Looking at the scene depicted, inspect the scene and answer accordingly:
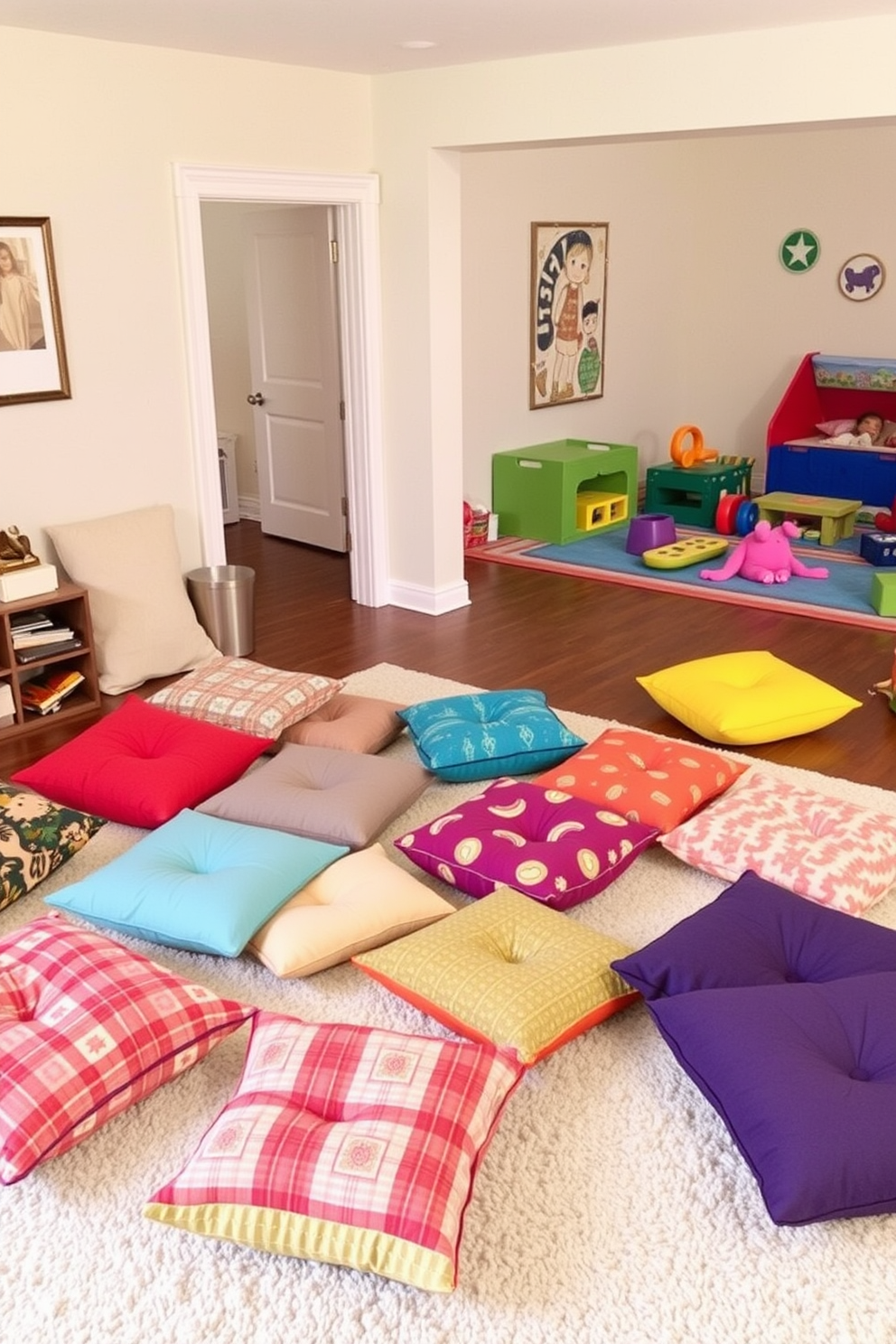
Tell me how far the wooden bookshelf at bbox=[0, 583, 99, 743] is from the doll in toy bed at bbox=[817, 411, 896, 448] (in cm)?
500

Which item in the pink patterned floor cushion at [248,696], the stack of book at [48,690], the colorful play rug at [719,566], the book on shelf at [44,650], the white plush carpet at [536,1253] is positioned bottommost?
the white plush carpet at [536,1253]

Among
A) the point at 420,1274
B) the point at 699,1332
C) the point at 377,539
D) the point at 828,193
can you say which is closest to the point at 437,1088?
the point at 420,1274

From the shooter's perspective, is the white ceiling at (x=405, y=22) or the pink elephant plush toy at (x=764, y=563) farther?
the pink elephant plush toy at (x=764, y=563)

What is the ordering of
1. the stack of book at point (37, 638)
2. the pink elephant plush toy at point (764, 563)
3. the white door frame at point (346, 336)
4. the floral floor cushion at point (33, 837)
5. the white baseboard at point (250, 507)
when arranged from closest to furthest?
the floral floor cushion at point (33, 837), the stack of book at point (37, 638), the white door frame at point (346, 336), the pink elephant plush toy at point (764, 563), the white baseboard at point (250, 507)

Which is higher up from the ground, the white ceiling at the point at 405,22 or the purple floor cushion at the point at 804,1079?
the white ceiling at the point at 405,22

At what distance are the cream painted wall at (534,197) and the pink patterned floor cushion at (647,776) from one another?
89.2 inches

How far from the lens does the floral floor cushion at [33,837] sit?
2.92 metres

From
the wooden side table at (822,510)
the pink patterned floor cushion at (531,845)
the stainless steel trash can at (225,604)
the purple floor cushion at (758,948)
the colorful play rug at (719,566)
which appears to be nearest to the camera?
the purple floor cushion at (758,948)

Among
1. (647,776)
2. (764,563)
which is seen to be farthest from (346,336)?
(647,776)

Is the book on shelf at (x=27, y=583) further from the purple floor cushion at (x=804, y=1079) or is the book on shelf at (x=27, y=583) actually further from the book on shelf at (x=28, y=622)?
the purple floor cushion at (x=804, y=1079)

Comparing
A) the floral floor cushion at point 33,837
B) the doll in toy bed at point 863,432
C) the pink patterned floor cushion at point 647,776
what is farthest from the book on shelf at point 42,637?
the doll in toy bed at point 863,432

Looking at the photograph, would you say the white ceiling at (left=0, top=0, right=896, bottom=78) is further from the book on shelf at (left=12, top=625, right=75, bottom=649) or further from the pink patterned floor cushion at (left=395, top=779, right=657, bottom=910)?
the pink patterned floor cushion at (left=395, top=779, right=657, bottom=910)

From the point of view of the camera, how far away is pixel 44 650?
4203mm

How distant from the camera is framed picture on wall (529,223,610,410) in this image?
23.3ft
